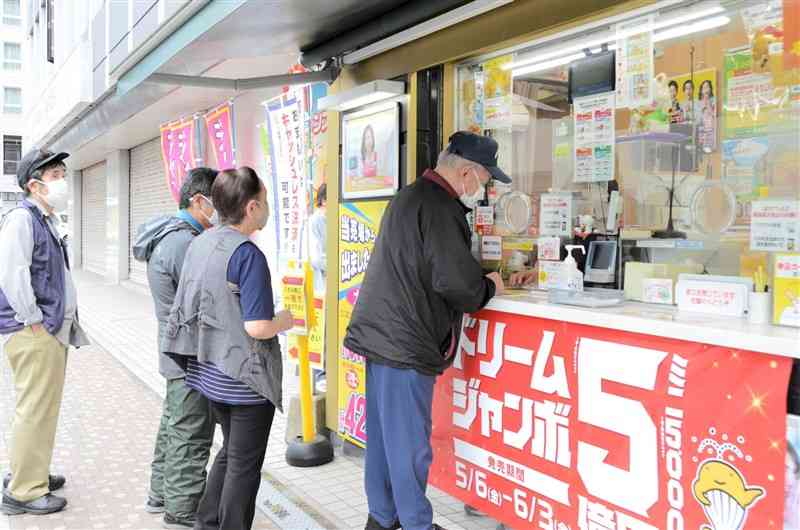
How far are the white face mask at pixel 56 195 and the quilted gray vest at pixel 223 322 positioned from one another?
130cm

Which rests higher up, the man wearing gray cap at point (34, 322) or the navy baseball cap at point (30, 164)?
the navy baseball cap at point (30, 164)

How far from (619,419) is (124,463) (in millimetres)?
3337

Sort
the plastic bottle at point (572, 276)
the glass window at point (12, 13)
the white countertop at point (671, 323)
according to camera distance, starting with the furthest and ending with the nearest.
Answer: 1. the glass window at point (12, 13)
2. the plastic bottle at point (572, 276)
3. the white countertop at point (671, 323)

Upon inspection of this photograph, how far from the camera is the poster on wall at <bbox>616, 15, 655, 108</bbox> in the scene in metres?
3.09

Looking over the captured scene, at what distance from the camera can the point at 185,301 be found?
9.67 ft

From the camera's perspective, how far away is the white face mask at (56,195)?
12.1ft

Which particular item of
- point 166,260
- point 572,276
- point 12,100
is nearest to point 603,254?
point 572,276

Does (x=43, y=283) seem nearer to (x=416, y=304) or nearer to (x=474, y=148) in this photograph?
(x=416, y=304)

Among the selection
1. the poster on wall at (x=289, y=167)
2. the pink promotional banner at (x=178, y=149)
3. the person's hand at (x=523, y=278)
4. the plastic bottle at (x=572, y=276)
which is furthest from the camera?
the pink promotional banner at (x=178, y=149)

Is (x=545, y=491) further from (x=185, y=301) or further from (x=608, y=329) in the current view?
(x=185, y=301)

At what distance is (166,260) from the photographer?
342cm

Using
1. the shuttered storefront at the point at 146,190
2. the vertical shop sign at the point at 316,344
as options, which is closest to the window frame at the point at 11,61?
the shuttered storefront at the point at 146,190

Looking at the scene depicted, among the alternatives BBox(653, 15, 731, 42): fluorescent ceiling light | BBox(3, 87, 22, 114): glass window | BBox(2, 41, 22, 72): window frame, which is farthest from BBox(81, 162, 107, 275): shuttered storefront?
BBox(2, 41, 22, 72): window frame

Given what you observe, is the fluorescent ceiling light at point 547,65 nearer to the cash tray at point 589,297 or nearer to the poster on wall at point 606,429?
the cash tray at point 589,297
